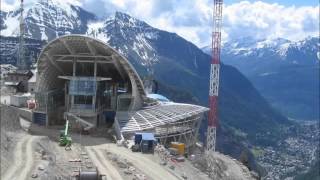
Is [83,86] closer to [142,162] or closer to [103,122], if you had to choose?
[103,122]

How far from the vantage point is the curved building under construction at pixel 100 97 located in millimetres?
104062

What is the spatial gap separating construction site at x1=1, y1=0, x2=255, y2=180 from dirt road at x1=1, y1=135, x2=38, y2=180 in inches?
9.7

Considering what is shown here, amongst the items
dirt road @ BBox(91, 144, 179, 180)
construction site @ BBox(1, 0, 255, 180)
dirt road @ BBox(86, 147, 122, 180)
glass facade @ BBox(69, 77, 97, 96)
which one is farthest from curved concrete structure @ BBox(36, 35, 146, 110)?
dirt road @ BBox(86, 147, 122, 180)

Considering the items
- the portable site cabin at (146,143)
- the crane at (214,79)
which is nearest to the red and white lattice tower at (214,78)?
the crane at (214,79)

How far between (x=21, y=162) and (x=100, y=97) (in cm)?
Result: 5557

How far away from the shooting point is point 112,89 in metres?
117

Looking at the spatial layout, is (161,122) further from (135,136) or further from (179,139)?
(135,136)

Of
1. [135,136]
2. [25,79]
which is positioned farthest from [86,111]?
[25,79]

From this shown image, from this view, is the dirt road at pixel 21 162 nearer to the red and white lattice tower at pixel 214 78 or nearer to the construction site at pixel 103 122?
the construction site at pixel 103 122

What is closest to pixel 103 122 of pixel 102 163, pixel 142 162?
pixel 142 162

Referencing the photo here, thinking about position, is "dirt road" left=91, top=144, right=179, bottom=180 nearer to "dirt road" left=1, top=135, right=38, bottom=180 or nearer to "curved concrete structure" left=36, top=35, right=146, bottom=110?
"dirt road" left=1, top=135, right=38, bottom=180

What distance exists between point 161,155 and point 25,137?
18517mm

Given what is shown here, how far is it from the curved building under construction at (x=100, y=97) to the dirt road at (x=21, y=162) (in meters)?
26.4

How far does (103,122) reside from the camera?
112 meters
